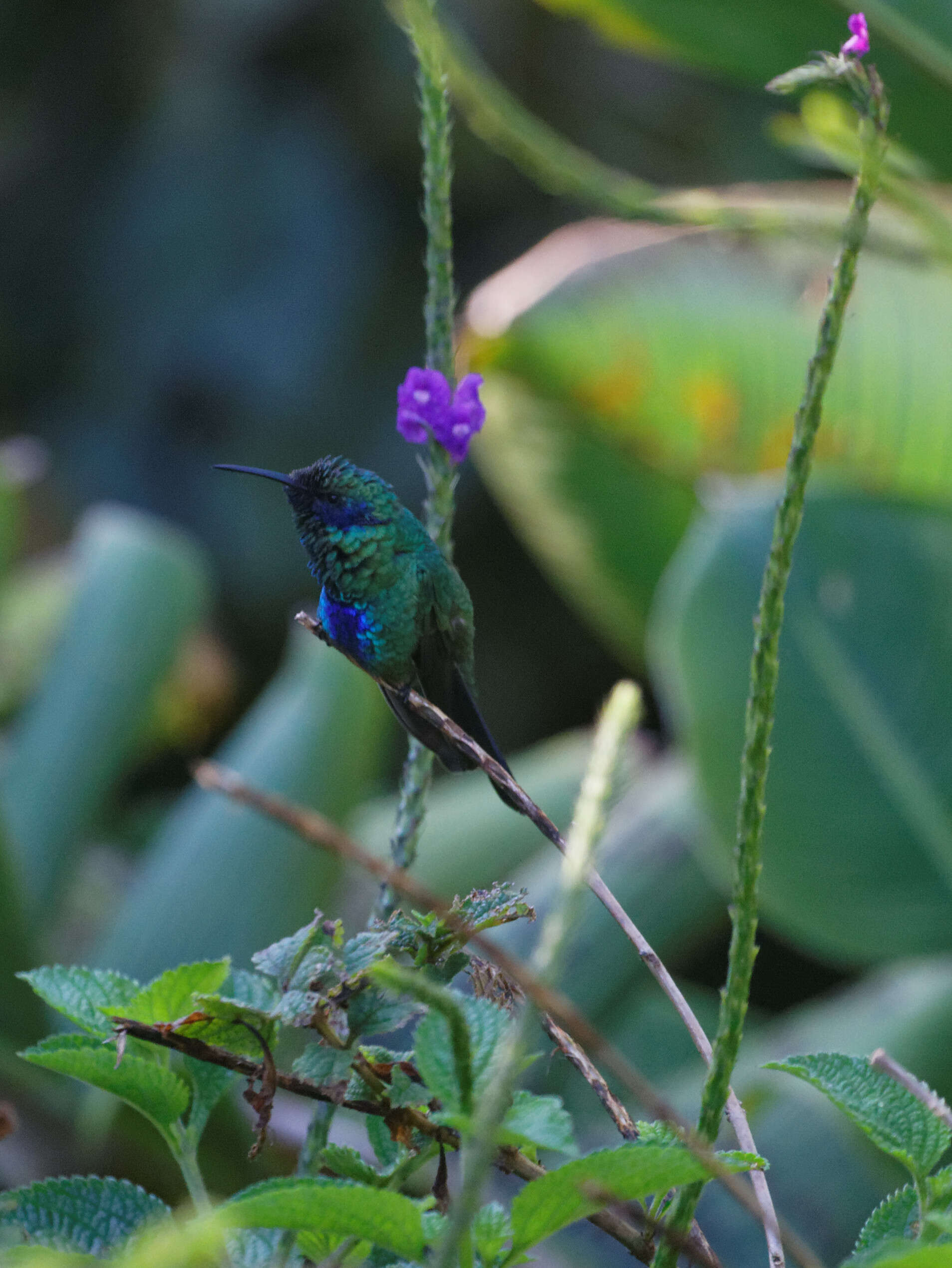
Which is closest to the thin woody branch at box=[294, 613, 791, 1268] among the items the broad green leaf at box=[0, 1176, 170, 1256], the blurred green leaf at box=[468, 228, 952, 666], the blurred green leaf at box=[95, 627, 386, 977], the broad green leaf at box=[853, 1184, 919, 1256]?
the broad green leaf at box=[853, 1184, 919, 1256]

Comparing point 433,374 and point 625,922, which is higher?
point 433,374

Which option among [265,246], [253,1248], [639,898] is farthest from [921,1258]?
[265,246]

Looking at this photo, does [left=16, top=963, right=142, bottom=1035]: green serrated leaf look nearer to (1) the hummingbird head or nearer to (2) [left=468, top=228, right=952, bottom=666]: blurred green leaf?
(1) the hummingbird head

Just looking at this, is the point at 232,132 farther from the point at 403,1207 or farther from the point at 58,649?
the point at 403,1207

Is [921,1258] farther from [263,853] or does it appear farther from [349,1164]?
[263,853]

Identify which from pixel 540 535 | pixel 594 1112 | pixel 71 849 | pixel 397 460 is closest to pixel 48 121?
pixel 397 460

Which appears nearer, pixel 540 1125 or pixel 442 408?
pixel 540 1125
